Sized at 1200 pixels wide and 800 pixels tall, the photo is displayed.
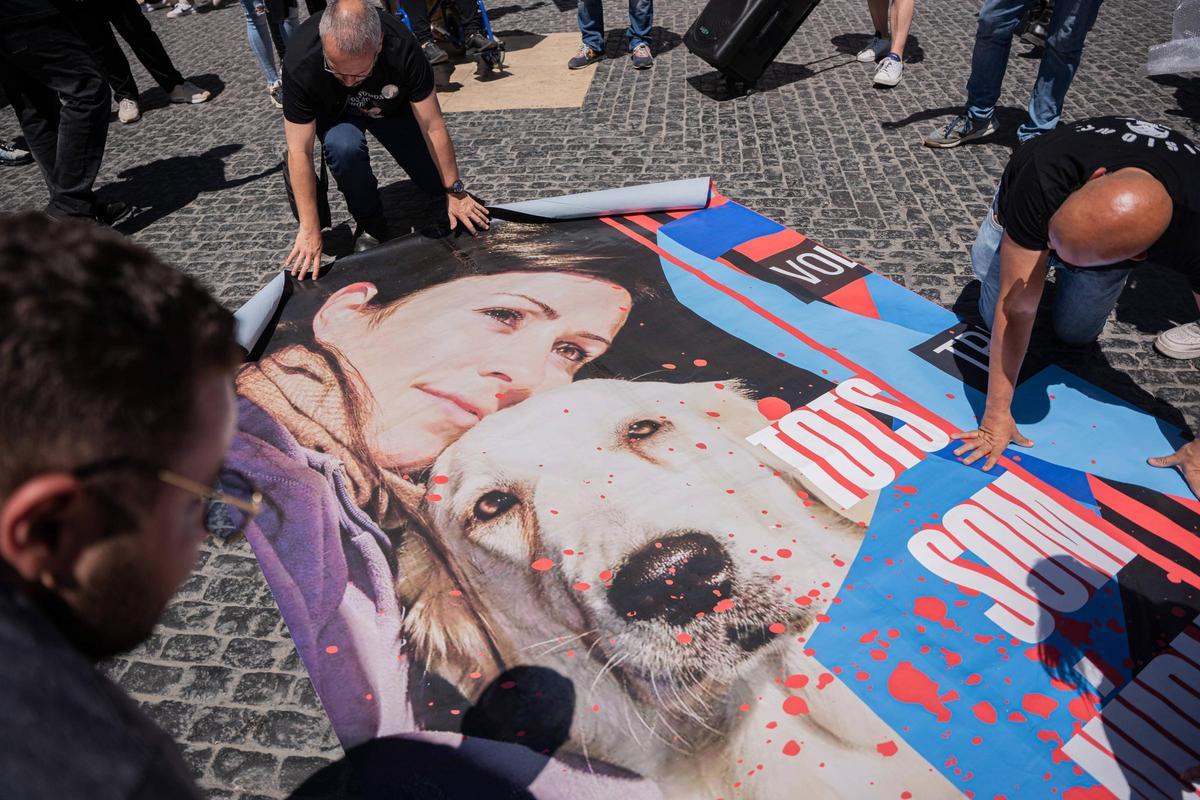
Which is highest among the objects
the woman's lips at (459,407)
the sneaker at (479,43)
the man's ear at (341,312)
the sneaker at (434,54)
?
the woman's lips at (459,407)

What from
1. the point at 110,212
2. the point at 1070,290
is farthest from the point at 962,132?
the point at 110,212

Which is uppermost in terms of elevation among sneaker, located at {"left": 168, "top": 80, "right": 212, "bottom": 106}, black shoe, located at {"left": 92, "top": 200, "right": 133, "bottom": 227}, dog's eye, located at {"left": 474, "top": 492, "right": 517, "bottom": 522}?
dog's eye, located at {"left": 474, "top": 492, "right": 517, "bottom": 522}

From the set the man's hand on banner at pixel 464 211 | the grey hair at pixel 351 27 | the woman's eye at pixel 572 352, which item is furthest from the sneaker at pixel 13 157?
the woman's eye at pixel 572 352

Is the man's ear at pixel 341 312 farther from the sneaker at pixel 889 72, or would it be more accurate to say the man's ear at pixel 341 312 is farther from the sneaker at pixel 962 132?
the sneaker at pixel 889 72

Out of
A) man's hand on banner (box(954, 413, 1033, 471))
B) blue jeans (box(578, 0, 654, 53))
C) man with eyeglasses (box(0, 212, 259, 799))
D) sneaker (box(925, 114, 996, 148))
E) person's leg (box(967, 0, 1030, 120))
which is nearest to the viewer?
man with eyeglasses (box(0, 212, 259, 799))

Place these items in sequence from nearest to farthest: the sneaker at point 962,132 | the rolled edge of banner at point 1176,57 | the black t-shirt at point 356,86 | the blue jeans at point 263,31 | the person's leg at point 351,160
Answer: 1. the black t-shirt at point 356,86
2. the person's leg at point 351,160
3. the rolled edge of banner at point 1176,57
4. the sneaker at point 962,132
5. the blue jeans at point 263,31

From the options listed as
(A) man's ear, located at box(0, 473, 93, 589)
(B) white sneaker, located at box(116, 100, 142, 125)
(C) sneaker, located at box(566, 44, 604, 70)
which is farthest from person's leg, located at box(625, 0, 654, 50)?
(A) man's ear, located at box(0, 473, 93, 589)

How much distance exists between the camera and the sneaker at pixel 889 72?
5535 mm

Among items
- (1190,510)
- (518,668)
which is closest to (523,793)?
(518,668)

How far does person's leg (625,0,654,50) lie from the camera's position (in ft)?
20.0

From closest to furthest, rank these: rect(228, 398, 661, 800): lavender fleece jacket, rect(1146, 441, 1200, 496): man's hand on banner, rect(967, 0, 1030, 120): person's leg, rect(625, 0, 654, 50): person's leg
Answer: rect(228, 398, 661, 800): lavender fleece jacket, rect(1146, 441, 1200, 496): man's hand on banner, rect(967, 0, 1030, 120): person's leg, rect(625, 0, 654, 50): person's leg

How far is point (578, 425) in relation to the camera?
9.33ft

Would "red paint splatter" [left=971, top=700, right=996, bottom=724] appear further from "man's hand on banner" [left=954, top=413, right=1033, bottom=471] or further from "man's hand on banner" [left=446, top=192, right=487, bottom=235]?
"man's hand on banner" [left=446, top=192, right=487, bottom=235]

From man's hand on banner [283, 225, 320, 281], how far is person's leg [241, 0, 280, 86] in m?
3.29
